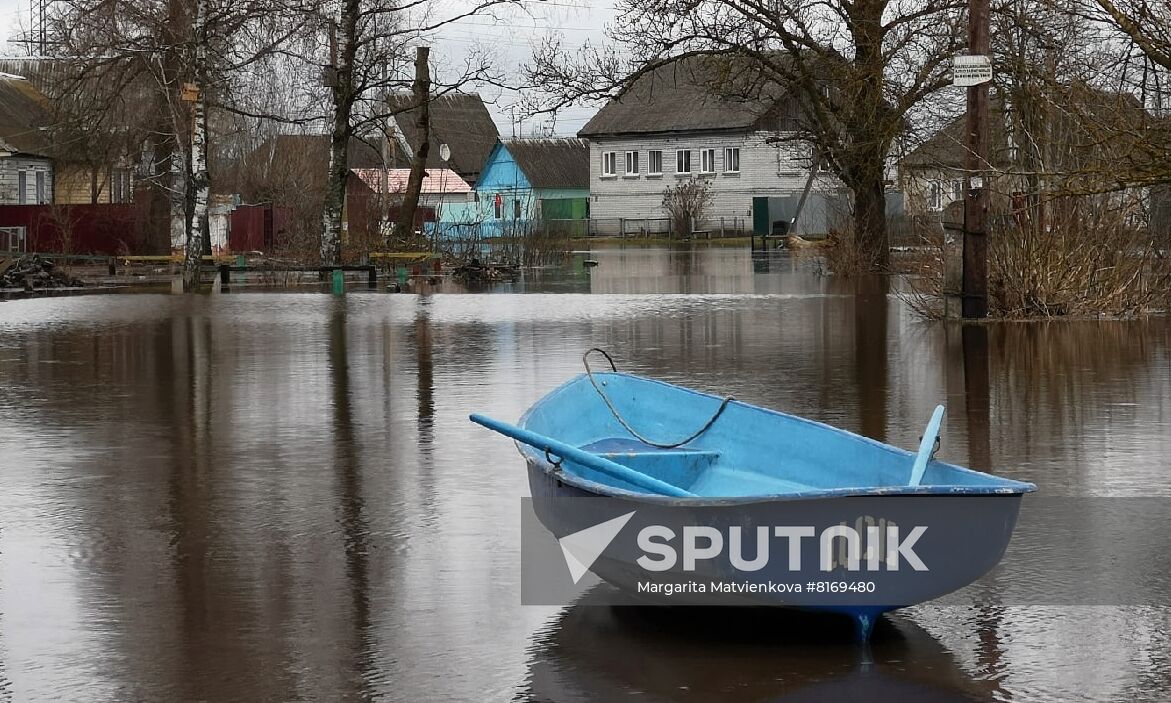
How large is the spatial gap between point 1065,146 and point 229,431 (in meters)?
12.0

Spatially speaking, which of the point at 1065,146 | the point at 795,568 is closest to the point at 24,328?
the point at 1065,146

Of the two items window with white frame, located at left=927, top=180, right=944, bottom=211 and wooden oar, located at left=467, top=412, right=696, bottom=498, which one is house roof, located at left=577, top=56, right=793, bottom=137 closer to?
window with white frame, located at left=927, top=180, right=944, bottom=211

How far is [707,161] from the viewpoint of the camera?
82.7 meters

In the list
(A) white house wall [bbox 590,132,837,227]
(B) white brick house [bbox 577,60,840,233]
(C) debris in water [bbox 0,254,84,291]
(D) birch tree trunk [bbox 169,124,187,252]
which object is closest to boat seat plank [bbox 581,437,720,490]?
(C) debris in water [bbox 0,254,84,291]

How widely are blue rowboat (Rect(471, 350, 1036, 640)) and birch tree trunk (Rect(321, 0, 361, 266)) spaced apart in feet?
105

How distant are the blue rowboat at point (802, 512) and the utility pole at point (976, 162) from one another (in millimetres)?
13720

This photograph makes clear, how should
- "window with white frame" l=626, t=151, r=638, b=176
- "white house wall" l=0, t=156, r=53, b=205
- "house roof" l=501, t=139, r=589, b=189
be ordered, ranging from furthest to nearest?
"house roof" l=501, t=139, r=589, b=189
"window with white frame" l=626, t=151, r=638, b=176
"white house wall" l=0, t=156, r=53, b=205

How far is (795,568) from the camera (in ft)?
20.7

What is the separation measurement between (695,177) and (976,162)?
6125 centimetres

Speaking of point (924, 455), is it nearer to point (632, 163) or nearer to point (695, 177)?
point (695, 177)

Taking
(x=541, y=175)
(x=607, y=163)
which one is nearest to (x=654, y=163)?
(x=607, y=163)

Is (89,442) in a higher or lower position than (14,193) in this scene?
lower

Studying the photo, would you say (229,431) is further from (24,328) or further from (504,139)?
(504,139)

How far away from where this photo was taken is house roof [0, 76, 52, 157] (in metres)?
66.2
